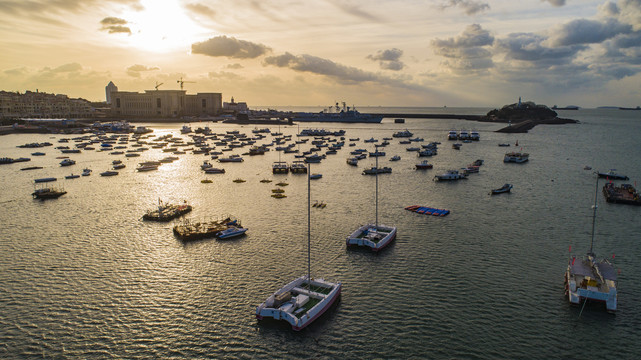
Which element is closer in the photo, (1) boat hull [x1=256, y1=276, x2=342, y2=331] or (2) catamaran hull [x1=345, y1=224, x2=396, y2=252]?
(1) boat hull [x1=256, y1=276, x2=342, y2=331]

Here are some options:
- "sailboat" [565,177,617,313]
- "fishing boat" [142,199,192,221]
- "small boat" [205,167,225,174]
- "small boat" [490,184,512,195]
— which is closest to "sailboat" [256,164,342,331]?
"sailboat" [565,177,617,313]

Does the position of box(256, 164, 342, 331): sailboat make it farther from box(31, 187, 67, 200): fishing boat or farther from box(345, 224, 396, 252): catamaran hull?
box(31, 187, 67, 200): fishing boat

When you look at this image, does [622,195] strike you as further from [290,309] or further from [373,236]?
[290,309]

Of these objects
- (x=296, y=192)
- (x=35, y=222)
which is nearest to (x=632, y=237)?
(x=296, y=192)

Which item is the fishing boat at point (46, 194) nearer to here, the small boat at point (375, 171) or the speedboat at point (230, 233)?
the speedboat at point (230, 233)

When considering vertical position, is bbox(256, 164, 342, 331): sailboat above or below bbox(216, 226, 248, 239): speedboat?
below

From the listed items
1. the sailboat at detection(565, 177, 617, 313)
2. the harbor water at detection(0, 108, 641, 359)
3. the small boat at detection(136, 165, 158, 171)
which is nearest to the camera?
the harbor water at detection(0, 108, 641, 359)

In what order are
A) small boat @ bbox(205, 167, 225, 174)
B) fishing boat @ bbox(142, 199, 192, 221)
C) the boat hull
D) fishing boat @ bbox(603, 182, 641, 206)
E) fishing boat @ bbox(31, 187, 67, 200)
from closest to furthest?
the boat hull
fishing boat @ bbox(142, 199, 192, 221)
fishing boat @ bbox(603, 182, 641, 206)
fishing boat @ bbox(31, 187, 67, 200)
small boat @ bbox(205, 167, 225, 174)
